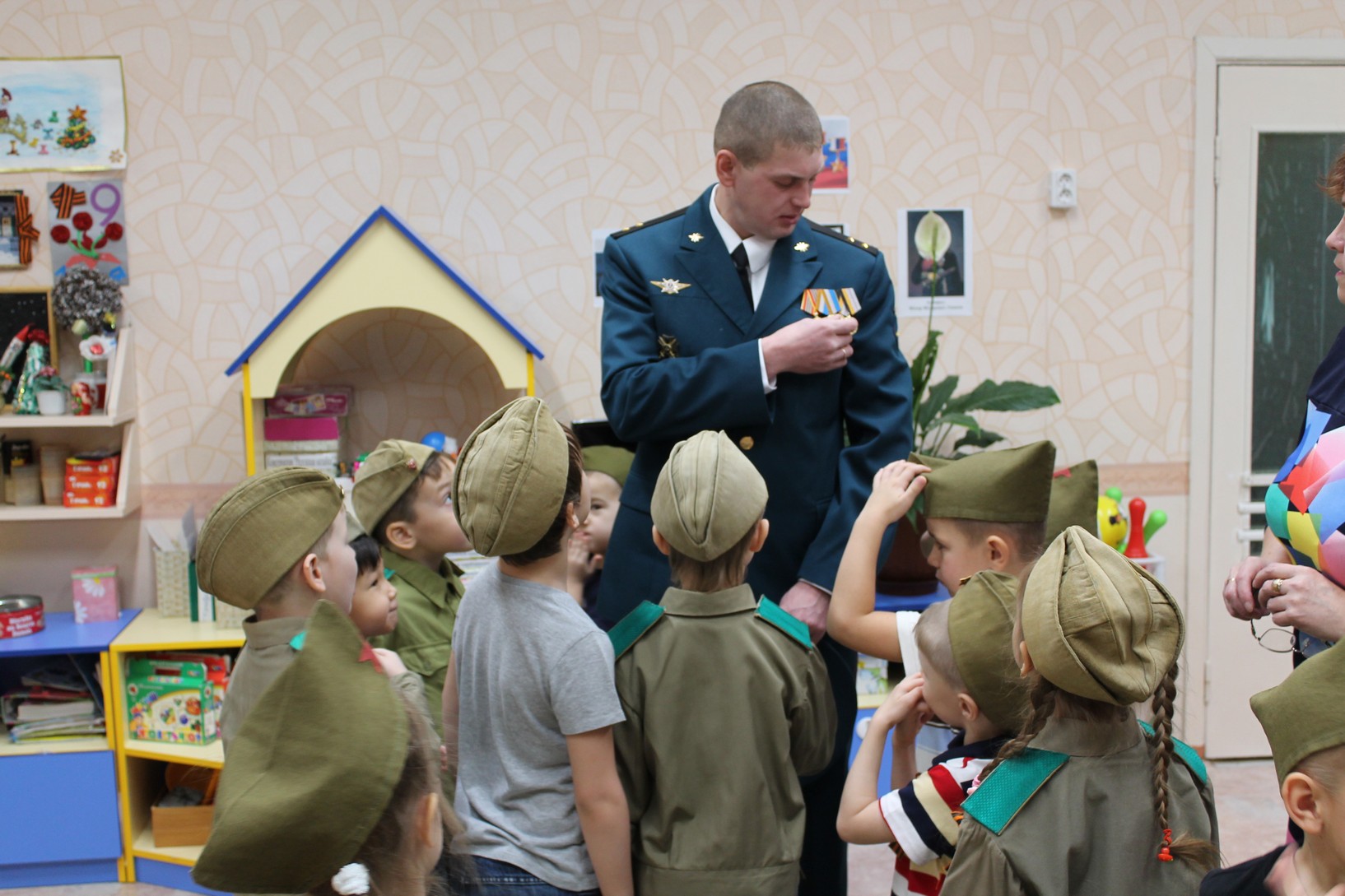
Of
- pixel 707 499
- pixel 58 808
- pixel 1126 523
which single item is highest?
pixel 707 499

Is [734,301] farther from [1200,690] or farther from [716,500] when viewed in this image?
[1200,690]

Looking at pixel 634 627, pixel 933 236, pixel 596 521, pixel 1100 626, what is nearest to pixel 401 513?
pixel 596 521

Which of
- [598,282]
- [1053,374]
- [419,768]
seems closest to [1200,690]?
[1053,374]

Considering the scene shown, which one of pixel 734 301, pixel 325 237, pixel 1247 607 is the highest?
pixel 325 237

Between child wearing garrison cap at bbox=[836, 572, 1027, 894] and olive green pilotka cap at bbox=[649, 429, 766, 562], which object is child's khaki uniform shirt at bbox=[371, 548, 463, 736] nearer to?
olive green pilotka cap at bbox=[649, 429, 766, 562]

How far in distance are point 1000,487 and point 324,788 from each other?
43.7 inches

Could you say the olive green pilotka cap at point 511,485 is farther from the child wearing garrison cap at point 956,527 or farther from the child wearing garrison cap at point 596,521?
the child wearing garrison cap at point 596,521

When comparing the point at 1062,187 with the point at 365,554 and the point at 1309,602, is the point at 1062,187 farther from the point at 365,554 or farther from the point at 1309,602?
the point at 365,554

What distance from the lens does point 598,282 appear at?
3238mm

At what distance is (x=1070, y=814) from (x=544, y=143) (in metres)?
2.47

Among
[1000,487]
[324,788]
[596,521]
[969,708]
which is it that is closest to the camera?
[324,788]

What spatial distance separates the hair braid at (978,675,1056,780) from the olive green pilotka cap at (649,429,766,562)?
0.44 metres

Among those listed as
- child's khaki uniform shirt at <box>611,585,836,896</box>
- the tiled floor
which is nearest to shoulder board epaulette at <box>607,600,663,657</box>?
child's khaki uniform shirt at <box>611,585,836,896</box>

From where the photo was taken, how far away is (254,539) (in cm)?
146
